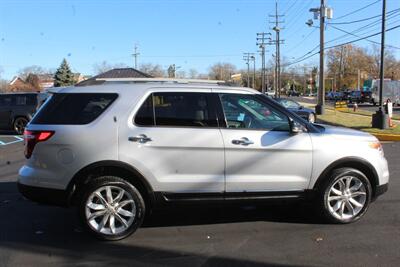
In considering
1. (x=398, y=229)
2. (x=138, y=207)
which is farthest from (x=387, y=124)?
(x=138, y=207)

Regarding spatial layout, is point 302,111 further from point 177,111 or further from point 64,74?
point 64,74

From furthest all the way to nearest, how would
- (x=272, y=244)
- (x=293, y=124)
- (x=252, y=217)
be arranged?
(x=252, y=217) < (x=293, y=124) < (x=272, y=244)

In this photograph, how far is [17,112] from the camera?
816 inches

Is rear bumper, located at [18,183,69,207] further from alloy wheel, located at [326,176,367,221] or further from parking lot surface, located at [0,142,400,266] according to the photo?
alloy wheel, located at [326,176,367,221]

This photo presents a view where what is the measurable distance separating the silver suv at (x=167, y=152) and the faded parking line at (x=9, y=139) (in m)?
12.2

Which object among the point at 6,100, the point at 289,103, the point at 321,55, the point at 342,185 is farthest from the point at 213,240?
the point at 321,55

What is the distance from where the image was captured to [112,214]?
549 cm

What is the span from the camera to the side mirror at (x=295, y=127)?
5.75 meters

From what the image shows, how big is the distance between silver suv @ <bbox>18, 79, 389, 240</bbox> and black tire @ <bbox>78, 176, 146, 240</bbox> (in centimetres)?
1

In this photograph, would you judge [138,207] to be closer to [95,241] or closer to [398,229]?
[95,241]

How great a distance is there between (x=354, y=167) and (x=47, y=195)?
3589 mm

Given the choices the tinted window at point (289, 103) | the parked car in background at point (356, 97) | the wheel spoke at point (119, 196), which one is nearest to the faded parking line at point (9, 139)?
the wheel spoke at point (119, 196)

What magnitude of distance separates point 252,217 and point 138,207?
1640 mm

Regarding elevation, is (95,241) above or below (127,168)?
below
